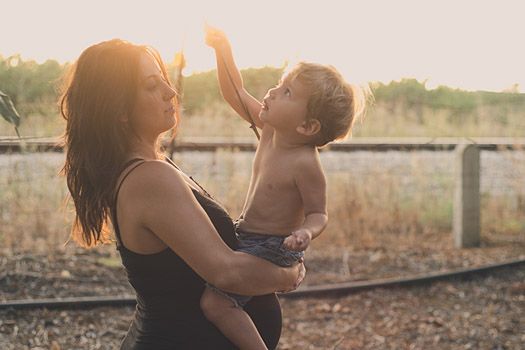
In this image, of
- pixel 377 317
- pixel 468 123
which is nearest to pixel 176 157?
pixel 377 317

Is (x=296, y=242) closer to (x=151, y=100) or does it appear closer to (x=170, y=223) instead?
(x=170, y=223)

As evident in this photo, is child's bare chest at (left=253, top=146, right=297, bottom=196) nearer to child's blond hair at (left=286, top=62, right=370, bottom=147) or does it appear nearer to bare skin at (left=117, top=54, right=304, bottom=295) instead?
child's blond hair at (left=286, top=62, right=370, bottom=147)

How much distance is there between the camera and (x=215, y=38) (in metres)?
2.52

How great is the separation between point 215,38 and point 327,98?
44 centimetres

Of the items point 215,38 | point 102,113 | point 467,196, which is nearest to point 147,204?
point 102,113

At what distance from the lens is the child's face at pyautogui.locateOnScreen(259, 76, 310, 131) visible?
2328 millimetres

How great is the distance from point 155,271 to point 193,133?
24.4 feet

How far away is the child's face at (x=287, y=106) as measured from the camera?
233cm

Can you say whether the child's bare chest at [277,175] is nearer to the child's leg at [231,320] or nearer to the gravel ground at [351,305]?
the child's leg at [231,320]

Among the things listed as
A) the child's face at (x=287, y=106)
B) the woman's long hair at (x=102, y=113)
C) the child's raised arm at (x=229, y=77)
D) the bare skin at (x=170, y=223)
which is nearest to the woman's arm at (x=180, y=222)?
the bare skin at (x=170, y=223)

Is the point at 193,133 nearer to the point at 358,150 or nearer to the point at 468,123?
the point at 358,150

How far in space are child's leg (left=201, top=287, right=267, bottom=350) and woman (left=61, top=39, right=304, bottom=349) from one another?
3cm

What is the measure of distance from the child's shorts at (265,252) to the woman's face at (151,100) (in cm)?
39

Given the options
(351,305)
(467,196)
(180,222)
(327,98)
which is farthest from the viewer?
(467,196)
